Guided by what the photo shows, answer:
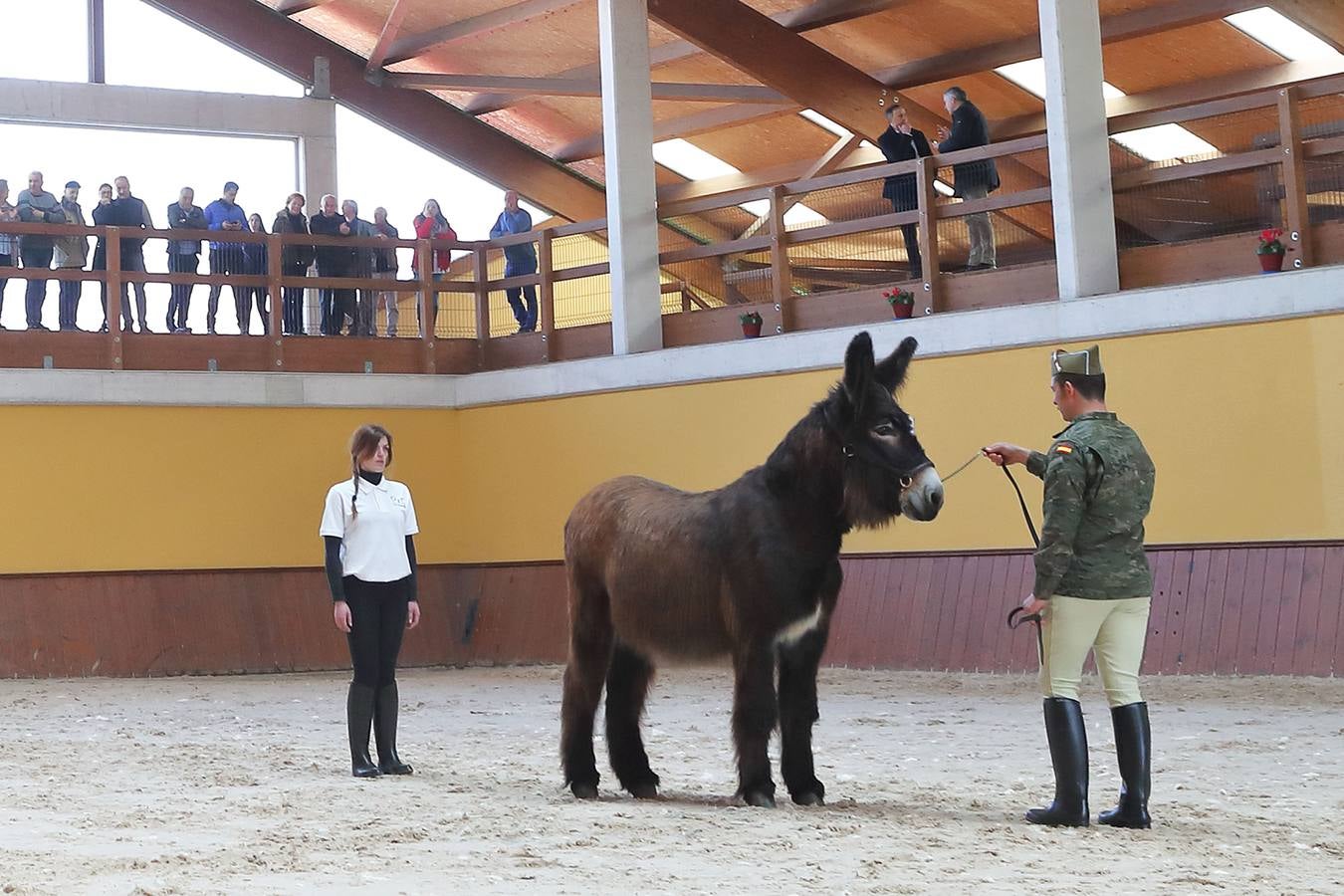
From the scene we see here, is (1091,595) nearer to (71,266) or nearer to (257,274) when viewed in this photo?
(257,274)

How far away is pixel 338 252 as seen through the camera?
16828 millimetres

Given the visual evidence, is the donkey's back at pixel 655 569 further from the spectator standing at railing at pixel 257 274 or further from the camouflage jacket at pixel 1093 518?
the spectator standing at railing at pixel 257 274

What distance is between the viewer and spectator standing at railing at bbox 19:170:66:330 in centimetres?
1542

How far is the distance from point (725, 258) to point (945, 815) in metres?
9.81

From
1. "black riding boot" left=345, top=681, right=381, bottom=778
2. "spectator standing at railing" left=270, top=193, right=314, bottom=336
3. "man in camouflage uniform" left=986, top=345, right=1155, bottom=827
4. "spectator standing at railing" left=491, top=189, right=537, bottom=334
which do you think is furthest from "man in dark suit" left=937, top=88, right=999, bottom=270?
"man in camouflage uniform" left=986, top=345, right=1155, bottom=827

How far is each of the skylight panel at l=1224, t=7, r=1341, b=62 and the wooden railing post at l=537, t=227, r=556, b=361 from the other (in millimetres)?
7433

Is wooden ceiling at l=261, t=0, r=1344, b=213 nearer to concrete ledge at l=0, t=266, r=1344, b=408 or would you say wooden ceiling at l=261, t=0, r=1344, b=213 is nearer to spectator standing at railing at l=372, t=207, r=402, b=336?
spectator standing at railing at l=372, t=207, r=402, b=336

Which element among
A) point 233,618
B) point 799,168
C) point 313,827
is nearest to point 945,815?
point 313,827

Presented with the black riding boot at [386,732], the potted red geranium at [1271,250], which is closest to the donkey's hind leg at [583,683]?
the black riding boot at [386,732]

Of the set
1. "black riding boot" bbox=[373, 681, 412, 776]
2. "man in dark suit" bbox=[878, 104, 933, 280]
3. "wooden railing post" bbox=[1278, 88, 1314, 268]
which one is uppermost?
"man in dark suit" bbox=[878, 104, 933, 280]

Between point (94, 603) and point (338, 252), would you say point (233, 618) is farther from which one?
point (338, 252)

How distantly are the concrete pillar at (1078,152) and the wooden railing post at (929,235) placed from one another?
1162 millimetres

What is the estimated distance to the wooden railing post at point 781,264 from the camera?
1500 centimetres

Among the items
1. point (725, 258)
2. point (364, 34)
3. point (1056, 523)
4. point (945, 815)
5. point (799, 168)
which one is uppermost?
point (364, 34)
